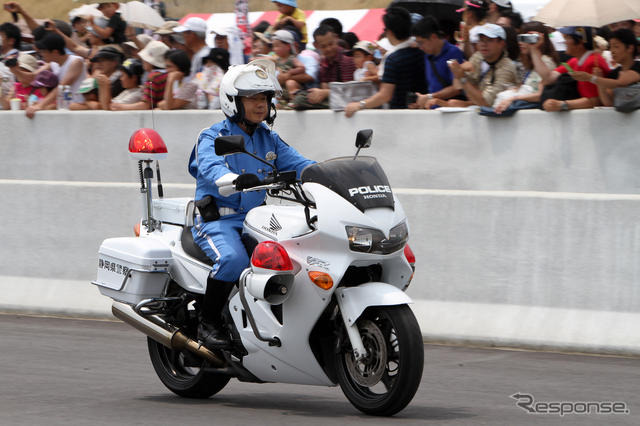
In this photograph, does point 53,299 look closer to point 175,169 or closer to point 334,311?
point 175,169

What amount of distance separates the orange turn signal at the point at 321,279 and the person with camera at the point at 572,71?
4.55 m

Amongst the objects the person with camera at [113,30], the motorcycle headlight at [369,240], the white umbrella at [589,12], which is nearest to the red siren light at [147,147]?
the motorcycle headlight at [369,240]

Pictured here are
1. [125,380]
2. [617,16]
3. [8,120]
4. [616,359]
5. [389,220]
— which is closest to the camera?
[389,220]

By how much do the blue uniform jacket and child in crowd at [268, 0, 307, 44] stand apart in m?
6.59

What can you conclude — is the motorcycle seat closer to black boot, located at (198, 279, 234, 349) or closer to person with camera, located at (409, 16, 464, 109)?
black boot, located at (198, 279, 234, 349)

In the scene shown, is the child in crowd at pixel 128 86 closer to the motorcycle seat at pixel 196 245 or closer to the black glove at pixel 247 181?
the motorcycle seat at pixel 196 245

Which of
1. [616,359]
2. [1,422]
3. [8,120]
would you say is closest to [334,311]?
[1,422]

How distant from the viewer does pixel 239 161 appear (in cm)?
722

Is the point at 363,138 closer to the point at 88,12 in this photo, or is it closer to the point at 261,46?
the point at 261,46

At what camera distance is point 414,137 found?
36.4 ft

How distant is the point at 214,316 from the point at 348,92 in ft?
15.8

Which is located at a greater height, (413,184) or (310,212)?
(310,212)

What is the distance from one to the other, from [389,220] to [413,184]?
4.84 meters

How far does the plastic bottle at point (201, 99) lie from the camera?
12.7 m
